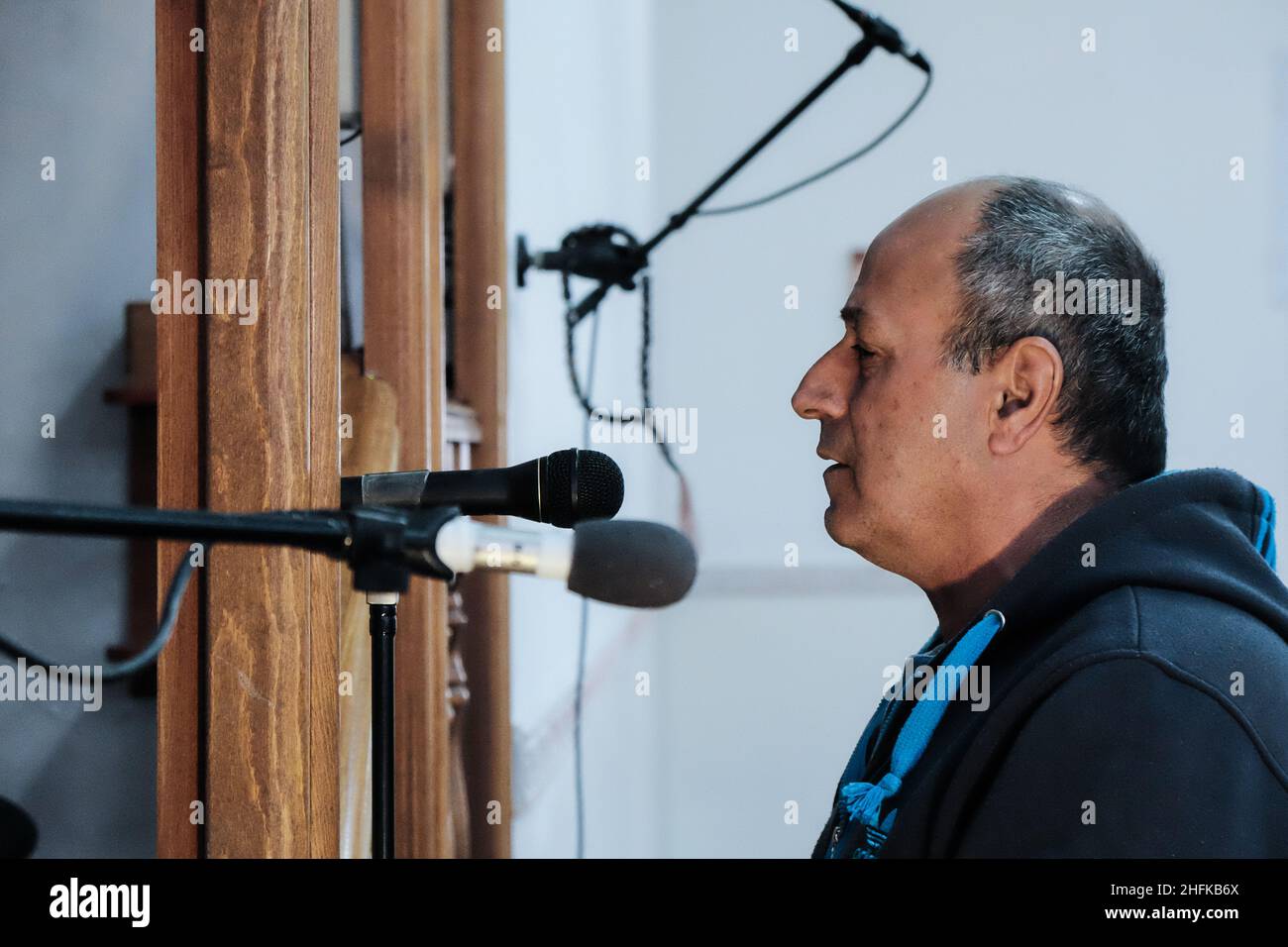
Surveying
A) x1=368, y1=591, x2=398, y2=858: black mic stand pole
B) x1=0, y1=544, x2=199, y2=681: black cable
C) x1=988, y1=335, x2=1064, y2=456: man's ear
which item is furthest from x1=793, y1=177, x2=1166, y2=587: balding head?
x1=0, y1=544, x2=199, y2=681: black cable

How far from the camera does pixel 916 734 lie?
2.77 feet

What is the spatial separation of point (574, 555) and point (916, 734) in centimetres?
46

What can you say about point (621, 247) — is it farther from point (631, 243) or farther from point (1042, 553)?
point (1042, 553)

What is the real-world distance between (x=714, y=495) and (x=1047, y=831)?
3.20m

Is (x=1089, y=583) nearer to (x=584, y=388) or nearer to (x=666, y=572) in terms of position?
(x=666, y=572)

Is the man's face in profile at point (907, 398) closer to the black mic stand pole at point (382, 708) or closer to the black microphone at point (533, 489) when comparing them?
the black microphone at point (533, 489)

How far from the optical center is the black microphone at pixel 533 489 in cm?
64

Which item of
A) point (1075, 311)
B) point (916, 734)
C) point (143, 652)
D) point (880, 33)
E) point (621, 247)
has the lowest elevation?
point (916, 734)

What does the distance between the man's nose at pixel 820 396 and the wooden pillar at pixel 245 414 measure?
474 mm

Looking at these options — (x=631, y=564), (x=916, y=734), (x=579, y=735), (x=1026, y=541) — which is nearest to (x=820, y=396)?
(x=1026, y=541)

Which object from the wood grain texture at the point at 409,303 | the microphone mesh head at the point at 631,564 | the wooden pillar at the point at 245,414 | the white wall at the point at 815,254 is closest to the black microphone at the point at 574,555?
the microphone mesh head at the point at 631,564

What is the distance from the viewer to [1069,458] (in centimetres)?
93

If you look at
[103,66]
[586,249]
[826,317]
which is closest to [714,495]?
[826,317]

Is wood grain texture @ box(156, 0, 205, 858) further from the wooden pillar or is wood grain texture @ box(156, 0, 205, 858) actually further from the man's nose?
the man's nose
